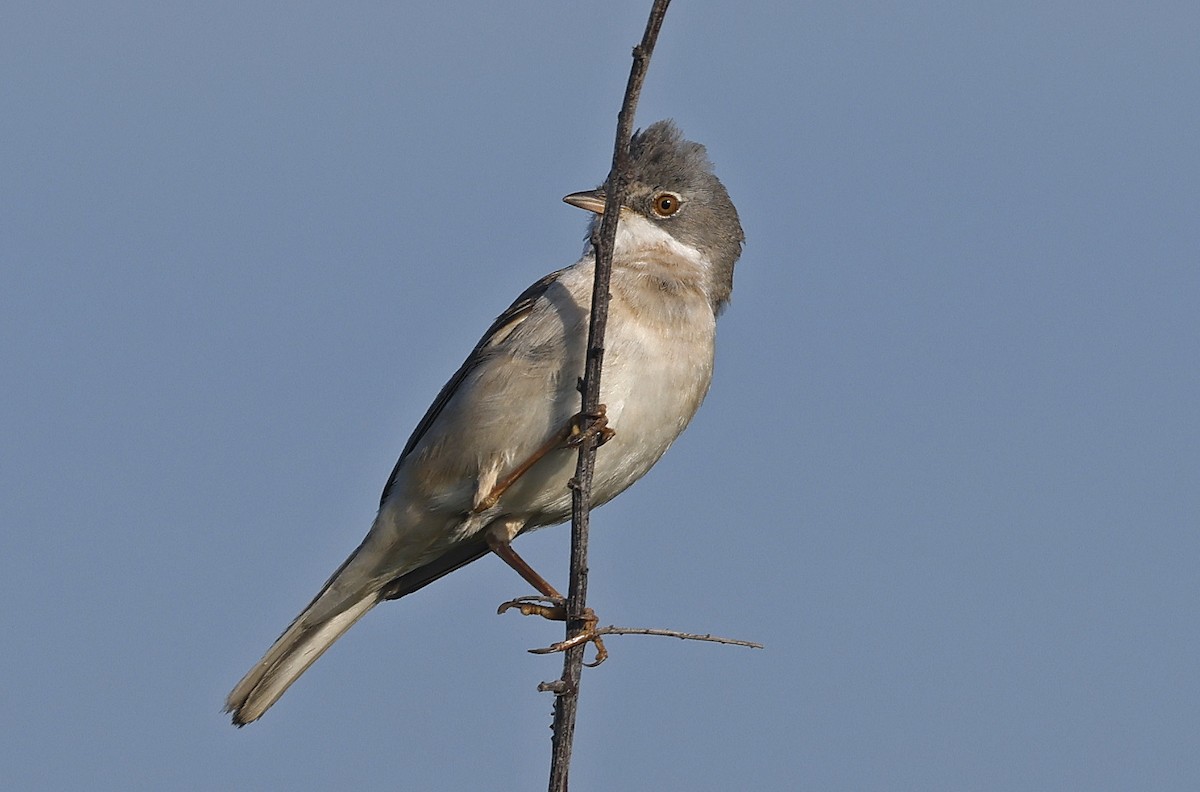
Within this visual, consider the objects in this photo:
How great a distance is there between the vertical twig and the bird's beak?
1.65 metres

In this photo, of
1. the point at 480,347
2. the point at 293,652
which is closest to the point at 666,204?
the point at 480,347

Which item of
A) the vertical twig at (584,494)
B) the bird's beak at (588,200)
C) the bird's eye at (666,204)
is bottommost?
the vertical twig at (584,494)

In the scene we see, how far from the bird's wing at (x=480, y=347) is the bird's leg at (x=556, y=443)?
67 centimetres

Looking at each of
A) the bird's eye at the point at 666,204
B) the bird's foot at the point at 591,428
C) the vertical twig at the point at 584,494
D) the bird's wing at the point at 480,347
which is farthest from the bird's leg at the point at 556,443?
the bird's eye at the point at 666,204

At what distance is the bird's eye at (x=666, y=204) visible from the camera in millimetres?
7398

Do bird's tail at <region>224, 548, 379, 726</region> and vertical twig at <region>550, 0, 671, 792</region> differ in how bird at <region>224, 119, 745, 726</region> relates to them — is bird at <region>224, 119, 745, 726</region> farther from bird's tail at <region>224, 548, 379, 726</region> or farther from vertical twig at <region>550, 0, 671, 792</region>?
vertical twig at <region>550, 0, 671, 792</region>

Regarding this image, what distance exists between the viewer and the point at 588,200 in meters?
6.96

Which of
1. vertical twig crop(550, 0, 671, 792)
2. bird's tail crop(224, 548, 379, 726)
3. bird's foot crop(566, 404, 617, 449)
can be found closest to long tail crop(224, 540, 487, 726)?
bird's tail crop(224, 548, 379, 726)

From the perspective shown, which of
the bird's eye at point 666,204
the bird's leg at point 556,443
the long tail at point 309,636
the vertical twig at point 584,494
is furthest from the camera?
the long tail at point 309,636

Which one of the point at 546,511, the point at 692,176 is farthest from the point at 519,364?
the point at 692,176

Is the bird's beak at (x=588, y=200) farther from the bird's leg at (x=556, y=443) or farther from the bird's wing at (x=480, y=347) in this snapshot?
the bird's leg at (x=556, y=443)

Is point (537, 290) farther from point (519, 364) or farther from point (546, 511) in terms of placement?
point (546, 511)

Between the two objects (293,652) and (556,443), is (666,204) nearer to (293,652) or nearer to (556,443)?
(556,443)

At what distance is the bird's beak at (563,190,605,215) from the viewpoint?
6.92m
